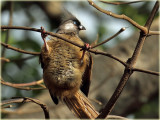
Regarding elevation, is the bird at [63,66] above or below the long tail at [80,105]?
above

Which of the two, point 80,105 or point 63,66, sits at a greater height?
point 63,66

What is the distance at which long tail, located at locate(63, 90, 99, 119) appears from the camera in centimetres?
312

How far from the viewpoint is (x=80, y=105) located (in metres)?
3.28

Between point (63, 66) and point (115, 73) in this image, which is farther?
point (115, 73)

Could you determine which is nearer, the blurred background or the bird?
the bird

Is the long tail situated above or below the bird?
below

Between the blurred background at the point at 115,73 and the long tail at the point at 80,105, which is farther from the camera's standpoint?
the blurred background at the point at 115,73

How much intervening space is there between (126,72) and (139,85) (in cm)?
368

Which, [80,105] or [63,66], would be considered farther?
[80,105]

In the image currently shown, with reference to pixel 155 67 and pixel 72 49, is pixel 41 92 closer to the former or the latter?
pixel 155 67

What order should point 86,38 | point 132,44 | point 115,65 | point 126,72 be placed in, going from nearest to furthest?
point 126,72 < point 115,65 < point 132,44 < point 86,38

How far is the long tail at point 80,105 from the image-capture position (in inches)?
123

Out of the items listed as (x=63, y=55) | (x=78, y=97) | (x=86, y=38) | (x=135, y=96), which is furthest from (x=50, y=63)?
(x=86, y=38)

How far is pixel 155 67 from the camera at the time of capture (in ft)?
18.8
